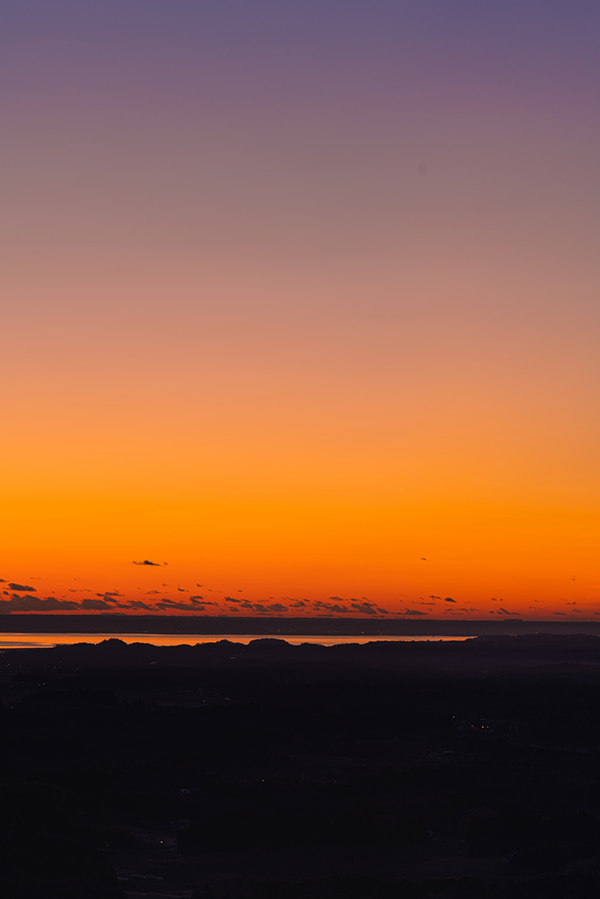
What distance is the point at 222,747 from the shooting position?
4625 centimetres

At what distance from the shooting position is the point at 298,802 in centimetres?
2938

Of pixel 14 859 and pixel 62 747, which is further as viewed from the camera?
pixel 62 747

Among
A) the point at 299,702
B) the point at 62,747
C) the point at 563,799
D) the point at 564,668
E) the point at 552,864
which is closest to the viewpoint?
the point at 552,864

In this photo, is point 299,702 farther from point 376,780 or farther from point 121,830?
point 121,830

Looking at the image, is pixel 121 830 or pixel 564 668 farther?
pixel 564 668

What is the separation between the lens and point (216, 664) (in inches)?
5955

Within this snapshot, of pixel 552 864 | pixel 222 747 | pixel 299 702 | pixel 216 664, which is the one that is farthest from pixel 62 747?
pixel 216 664

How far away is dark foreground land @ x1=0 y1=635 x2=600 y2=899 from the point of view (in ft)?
69.6

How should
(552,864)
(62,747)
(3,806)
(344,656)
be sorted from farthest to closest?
(344,656), (62,747), (3,806), (552,864)

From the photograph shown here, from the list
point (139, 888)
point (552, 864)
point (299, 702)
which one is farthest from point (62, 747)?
point (299, 702)

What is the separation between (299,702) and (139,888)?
182ft

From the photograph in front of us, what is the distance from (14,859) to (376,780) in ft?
58.4

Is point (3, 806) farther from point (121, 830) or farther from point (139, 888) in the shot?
point (139, 888)

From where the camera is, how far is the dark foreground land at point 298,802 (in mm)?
21203
